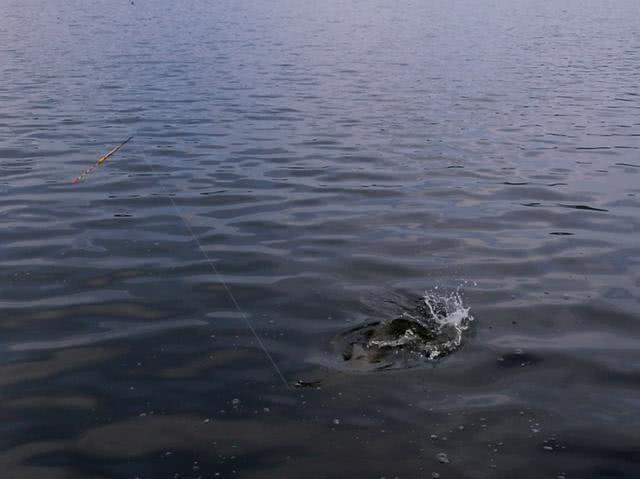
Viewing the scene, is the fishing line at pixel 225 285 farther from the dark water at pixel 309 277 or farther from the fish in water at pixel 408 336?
the fish in water at pixel 408 336

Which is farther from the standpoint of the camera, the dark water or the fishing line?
the fishing line

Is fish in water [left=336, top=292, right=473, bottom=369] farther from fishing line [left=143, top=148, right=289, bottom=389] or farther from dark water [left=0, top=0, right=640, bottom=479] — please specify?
fishing line [left=143, top=148, right=289, bottom=389]

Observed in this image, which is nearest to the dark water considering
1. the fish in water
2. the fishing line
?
the fishing line

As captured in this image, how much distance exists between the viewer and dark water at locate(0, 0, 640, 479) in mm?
6297

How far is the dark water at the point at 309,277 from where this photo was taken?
20.7ft

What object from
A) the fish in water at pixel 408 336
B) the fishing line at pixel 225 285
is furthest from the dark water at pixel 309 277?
the fish in water at pixel 408 336

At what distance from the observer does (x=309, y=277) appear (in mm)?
9688

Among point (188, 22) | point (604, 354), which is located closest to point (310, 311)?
point (604, 354)

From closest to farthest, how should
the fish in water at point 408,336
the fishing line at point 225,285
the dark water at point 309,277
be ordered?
the dark water at point 309,277 → the fishing line at point 225,285 → the fish in water at point 408,336

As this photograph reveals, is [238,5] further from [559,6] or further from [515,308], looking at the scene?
[515,308]

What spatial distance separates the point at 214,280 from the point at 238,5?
6542cm

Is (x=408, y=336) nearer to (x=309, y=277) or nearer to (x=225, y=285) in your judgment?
(x=309, y=277)

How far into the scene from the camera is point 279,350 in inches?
308

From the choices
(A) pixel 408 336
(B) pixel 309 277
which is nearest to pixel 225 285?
(B) pixel 309 277
